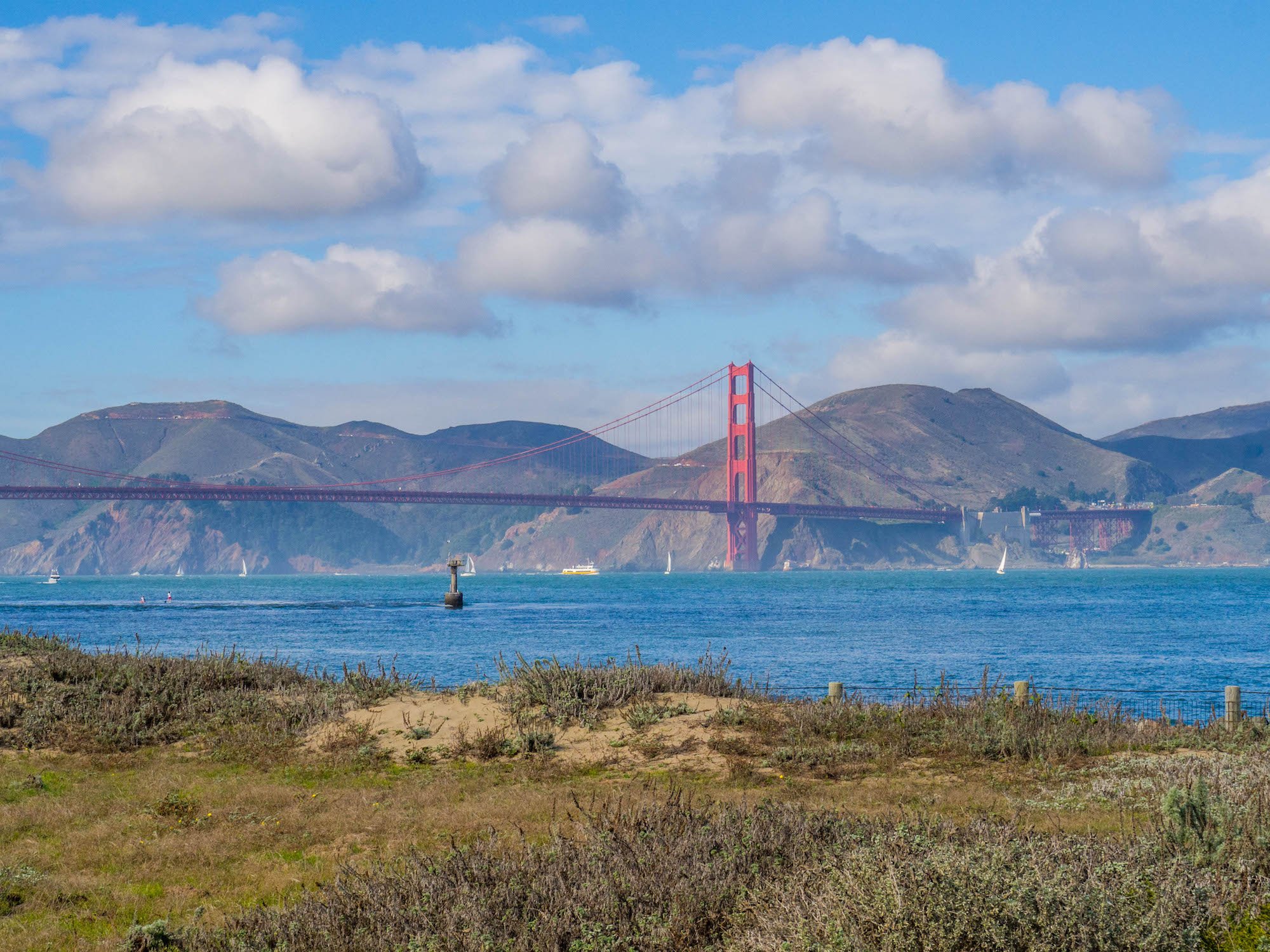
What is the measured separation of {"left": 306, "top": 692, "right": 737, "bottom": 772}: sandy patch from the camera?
14.7 metres

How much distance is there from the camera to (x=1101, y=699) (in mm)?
17984

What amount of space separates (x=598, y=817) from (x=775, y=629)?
54.8 metres

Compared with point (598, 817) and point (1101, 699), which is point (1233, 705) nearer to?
point (1101, 699)

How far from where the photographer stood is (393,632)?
6191cm

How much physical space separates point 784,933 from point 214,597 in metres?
122

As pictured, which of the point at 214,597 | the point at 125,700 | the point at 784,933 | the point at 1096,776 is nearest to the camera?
the point at 784,933

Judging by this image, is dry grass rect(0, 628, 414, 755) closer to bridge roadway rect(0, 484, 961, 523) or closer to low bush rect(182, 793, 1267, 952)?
low bush rect(182, 793, 1267, 952)

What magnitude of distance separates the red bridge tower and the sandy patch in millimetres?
130021

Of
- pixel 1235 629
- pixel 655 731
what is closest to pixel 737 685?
pixel 655 731

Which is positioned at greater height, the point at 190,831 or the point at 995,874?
the point at 995,874

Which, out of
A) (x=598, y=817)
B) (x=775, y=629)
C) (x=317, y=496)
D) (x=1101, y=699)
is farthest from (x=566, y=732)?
(x=317, y=496)

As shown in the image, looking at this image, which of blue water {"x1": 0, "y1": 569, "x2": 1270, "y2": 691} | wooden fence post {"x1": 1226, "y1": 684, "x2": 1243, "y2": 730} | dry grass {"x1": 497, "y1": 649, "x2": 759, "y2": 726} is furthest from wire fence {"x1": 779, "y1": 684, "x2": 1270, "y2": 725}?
blue water {"x1": 0, "y1": 569, "x2": 1270, "y2": 691}

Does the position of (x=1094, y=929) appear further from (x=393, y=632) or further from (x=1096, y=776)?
(x=393, y=632)

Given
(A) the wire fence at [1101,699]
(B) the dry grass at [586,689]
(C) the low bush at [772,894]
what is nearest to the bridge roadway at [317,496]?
(A) the wire fence at [1101,699]
